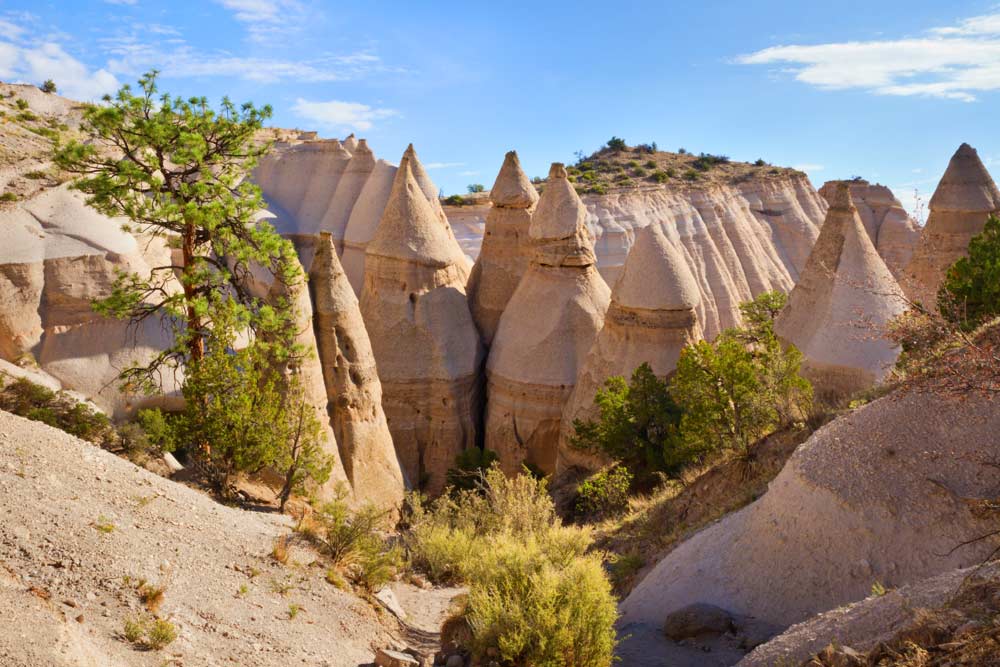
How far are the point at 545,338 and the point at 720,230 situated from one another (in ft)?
59.3

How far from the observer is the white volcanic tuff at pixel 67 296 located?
15375 millimetres

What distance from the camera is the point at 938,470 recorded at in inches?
272

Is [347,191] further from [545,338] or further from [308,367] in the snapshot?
[308,367]

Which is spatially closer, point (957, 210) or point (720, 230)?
point (957, 210)

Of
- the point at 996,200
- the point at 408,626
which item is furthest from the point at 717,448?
the point at 996,200

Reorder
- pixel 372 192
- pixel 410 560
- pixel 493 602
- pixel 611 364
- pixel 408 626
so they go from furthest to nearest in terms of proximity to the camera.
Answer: pixel 372 192 → pixel 611 364 → pixel 410 560 → pixel 408 626 → pixel 493 602

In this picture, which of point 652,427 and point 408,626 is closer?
point 408,626

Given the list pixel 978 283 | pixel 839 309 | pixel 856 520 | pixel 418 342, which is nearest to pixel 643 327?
pixel 839 309

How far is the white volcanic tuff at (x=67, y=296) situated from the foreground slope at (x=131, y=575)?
→ 8588 mm

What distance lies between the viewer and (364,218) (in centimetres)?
2289

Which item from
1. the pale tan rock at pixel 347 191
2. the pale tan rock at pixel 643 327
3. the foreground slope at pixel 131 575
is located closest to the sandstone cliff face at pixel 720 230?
the pale tan rock at pixel 347 191

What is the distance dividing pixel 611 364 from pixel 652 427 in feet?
9.01

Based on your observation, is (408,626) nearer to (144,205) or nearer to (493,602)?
(493,602)

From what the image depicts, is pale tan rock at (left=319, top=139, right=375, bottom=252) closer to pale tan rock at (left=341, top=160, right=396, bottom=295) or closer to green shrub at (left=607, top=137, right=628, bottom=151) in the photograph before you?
→ pale tan rock at (left=341, top=160, right=396, bottom=295)
